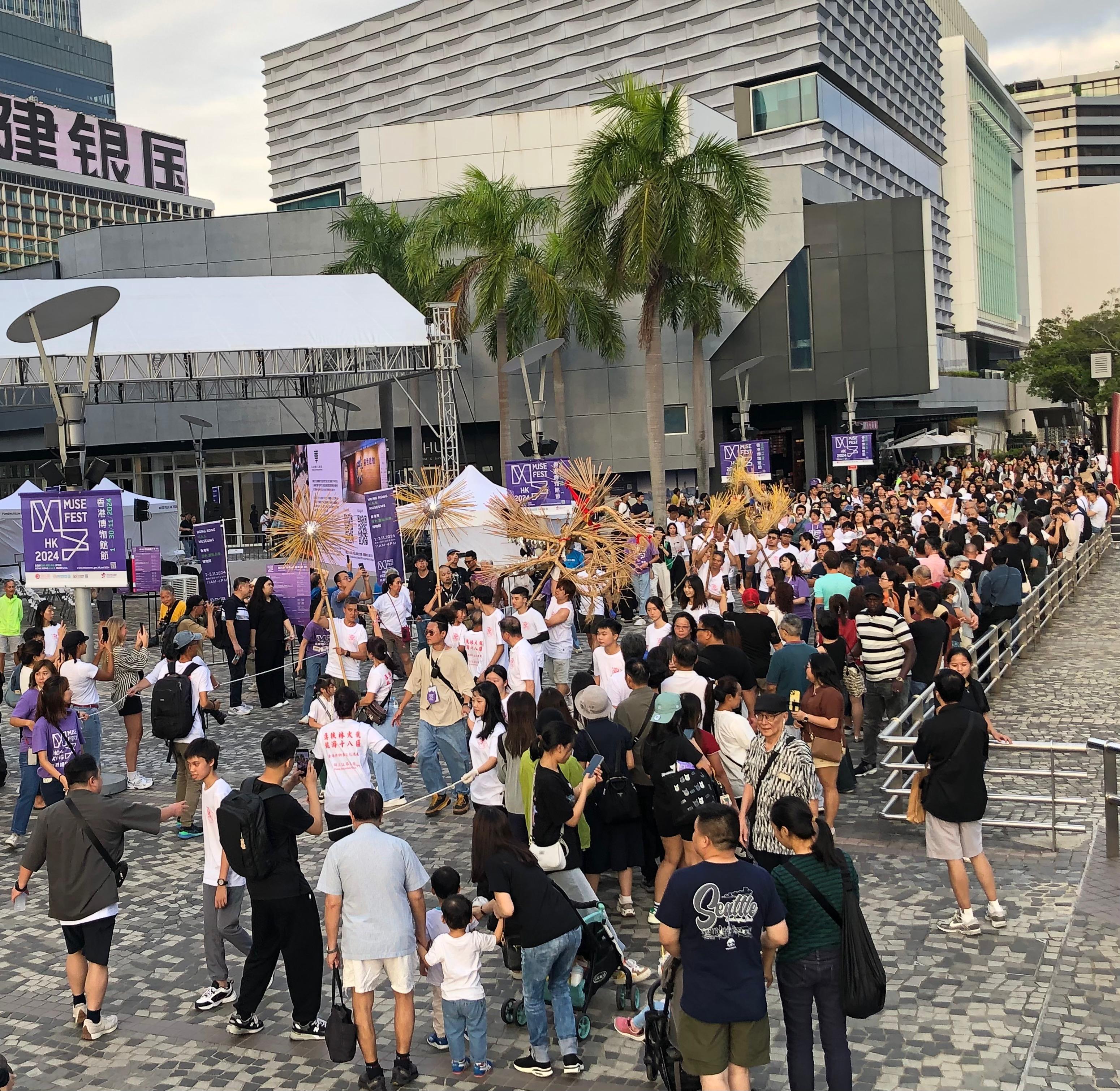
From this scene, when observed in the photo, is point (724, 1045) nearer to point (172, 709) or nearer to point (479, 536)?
point (172, 709)

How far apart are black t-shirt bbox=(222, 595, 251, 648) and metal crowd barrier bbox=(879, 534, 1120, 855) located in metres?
7.85

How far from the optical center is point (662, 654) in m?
9.09

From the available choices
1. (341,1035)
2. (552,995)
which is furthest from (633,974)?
(341,1035)

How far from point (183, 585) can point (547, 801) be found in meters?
19.4

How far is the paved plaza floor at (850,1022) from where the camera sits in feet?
18.4

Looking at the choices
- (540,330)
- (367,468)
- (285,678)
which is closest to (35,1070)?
(285,678)

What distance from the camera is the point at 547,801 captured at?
6.12 m

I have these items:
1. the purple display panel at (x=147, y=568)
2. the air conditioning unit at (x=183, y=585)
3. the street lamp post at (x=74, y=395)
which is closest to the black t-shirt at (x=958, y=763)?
the street lamp post at (x=74, y=395)

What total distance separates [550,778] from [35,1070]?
298cm

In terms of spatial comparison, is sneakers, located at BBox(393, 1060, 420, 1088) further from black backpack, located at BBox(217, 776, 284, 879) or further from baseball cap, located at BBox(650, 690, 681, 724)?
baseball cap, located at BBox(650, 690, 681, 724)

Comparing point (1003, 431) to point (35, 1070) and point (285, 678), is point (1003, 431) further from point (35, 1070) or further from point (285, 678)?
point (35, 1070)

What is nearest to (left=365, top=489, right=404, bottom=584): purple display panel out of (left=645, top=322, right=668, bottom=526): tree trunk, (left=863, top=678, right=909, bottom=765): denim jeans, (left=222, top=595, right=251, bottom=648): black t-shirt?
(left=222, top=595, right=251, bottom=648): black t-shirt

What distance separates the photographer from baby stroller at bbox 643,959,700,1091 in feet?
16.6

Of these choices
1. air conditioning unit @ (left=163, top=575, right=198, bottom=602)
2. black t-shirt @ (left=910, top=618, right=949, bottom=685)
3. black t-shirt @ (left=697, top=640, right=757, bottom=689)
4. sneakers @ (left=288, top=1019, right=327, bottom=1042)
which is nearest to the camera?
sneakers @ (left=288, top=1019, right=327, bottom=1042)
